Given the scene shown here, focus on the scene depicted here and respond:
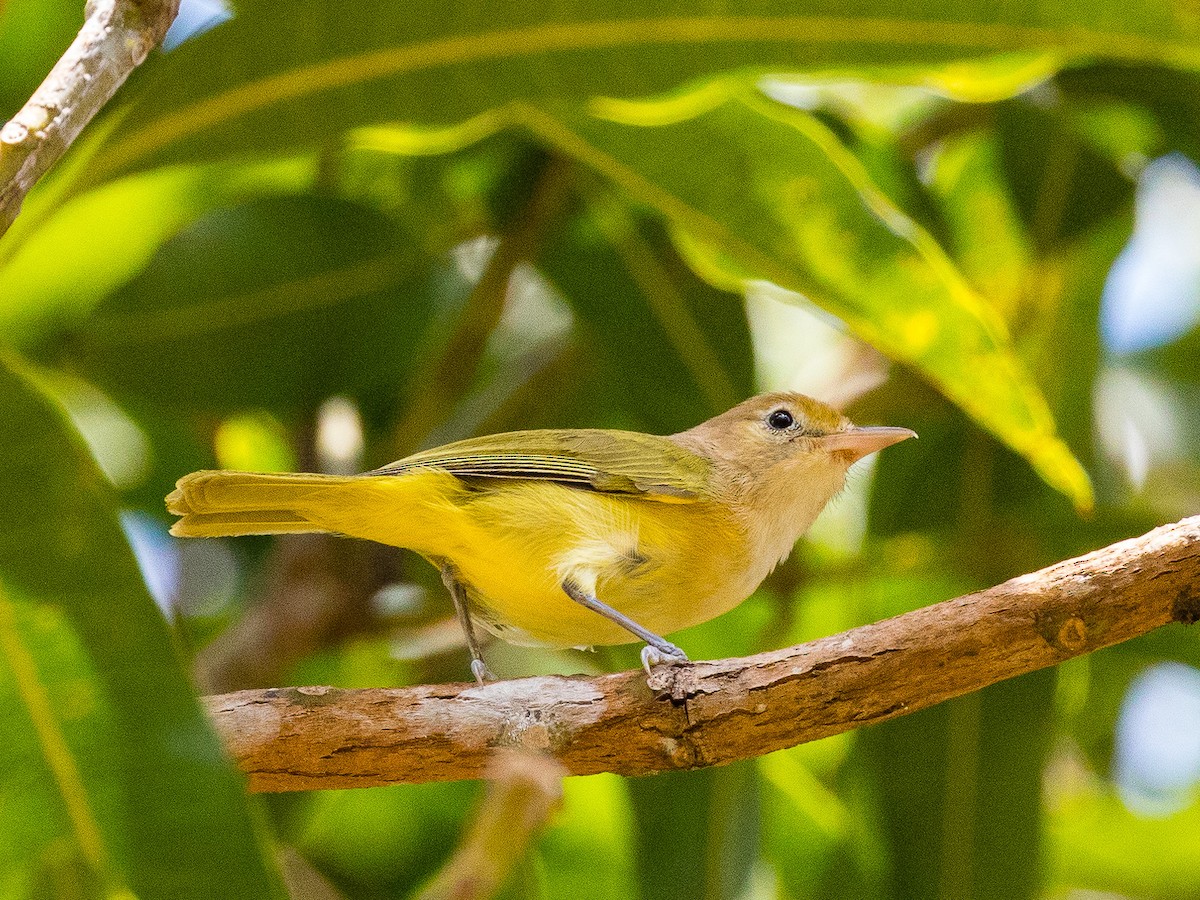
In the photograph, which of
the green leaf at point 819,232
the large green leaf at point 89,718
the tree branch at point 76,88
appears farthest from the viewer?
the green leaf at point 819,232

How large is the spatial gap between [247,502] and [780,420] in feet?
3.68

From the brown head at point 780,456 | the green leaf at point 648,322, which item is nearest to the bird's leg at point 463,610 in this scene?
the brown head at point 780,456

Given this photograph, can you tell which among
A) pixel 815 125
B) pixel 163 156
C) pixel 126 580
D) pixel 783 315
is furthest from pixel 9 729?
pixel 783 315

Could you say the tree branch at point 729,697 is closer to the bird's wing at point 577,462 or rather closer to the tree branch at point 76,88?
the bird's wing at point 577,462

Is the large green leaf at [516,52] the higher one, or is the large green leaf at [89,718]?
the large green leaf at [516,52]

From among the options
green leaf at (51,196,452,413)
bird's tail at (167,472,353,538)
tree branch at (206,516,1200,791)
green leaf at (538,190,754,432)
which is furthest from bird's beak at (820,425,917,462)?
green leaf at (51,196,452,413)

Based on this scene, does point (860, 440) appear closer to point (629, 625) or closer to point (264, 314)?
point (629, 625)

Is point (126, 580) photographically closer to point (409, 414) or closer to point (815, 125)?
point (409, 414)

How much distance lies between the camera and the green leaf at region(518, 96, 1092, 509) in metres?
2.21

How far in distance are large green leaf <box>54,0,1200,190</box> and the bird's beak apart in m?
0.66

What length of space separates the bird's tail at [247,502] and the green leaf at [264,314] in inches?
43.9

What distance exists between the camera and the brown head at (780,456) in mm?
2301

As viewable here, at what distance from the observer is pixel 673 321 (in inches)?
118

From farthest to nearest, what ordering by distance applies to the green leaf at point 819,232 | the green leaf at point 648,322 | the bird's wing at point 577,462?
1. the green leaf at point 648,322
2. the green leaf at point 819,232
3. the bird's wing at point 577,462
